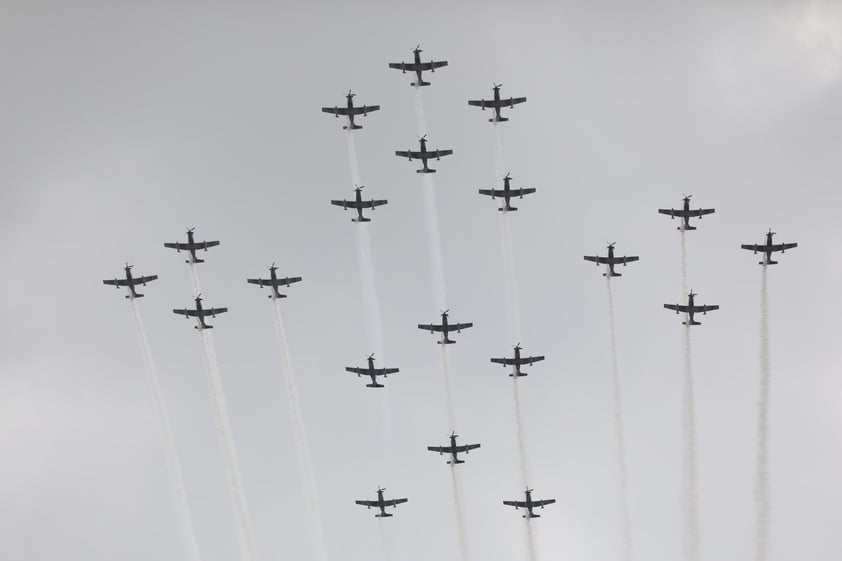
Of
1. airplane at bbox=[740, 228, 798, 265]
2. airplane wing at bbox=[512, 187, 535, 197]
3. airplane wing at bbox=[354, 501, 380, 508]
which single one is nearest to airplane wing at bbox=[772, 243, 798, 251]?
airplane at bbox=[740, 228, 798, 265]

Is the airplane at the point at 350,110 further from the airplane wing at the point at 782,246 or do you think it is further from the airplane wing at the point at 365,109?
the airplane wing at the point at 782,246

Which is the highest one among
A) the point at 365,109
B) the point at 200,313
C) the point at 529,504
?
the point at 365,109

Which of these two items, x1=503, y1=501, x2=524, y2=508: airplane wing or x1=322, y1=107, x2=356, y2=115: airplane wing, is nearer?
x1=503, y1=501, x2=524, y2=508: airplane wing

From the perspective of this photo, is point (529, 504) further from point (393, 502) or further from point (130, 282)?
point (130, 282)

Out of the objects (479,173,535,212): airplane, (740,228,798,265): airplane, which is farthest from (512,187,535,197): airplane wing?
(740,228,798,265): airplane

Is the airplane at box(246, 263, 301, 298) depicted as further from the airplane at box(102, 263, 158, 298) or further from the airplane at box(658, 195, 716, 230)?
the airplane at box(658, 195, 716, 230)

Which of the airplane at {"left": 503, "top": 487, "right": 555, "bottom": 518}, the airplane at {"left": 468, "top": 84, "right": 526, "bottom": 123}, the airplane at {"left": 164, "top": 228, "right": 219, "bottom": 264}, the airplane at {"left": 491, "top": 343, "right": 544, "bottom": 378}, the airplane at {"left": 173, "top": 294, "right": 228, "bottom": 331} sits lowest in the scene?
the airplane at {"left": 503, "top": 487, "right": 555, "bottom": 518}

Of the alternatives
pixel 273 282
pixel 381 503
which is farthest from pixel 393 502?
pixel 273 282

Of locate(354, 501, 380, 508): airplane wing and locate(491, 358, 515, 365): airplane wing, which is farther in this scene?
locate(354, 501, 380, 508): airplane wing

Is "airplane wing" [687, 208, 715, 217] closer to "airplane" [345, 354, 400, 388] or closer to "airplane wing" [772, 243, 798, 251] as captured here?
"airplane wing" [772, 243, 798, 251]

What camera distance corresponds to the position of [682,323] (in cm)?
10838

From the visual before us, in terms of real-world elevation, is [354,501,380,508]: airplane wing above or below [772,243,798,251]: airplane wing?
below

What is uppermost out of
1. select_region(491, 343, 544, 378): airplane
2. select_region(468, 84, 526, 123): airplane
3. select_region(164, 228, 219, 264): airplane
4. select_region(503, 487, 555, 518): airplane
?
select_region(468, 84, 526, 123): airplane

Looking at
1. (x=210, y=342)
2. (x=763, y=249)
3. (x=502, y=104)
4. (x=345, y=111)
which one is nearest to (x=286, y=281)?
(x=210, y=342)
